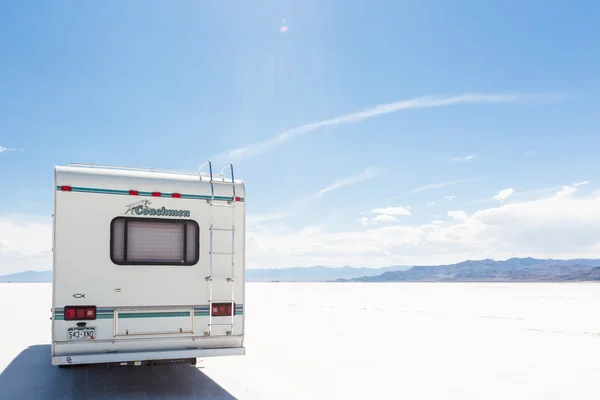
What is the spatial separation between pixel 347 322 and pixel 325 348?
563 cm

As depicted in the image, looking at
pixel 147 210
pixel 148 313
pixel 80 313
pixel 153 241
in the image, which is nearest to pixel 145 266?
pixel 153 241

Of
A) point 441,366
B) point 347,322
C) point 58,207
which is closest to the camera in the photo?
point 58,207

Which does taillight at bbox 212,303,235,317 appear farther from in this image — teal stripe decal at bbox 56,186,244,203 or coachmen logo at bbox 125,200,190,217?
teal stripe decal at bbox 56,186,244,203

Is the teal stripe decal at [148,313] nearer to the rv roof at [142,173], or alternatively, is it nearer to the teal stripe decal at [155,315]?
the teal stripe decal at [155,315]

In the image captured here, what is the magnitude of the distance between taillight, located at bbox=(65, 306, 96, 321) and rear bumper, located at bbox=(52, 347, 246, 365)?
487 mm

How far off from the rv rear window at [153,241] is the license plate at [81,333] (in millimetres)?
940

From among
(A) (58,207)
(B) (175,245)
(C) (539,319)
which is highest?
(A) (58,207)

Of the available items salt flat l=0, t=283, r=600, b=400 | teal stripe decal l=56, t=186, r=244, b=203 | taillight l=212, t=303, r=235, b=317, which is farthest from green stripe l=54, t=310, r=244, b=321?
teal stripe decal l=56, t=186, r=244, b=203

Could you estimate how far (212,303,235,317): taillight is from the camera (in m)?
7.27

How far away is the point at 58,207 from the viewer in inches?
262

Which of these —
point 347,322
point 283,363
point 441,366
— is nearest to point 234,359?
point 283,363

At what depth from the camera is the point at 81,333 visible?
655 cm

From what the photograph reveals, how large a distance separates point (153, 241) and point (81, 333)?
1.50m

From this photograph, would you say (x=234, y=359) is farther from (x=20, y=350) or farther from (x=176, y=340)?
(x=20, y=350)
